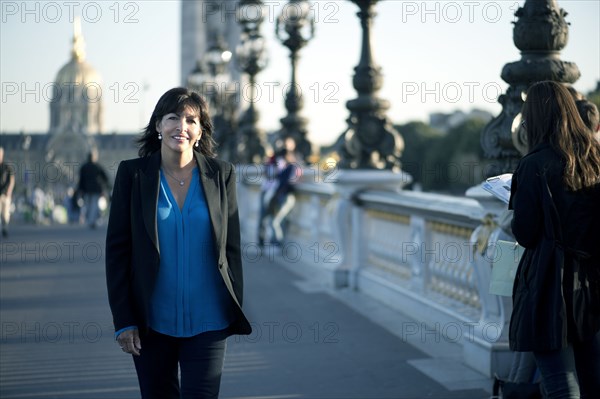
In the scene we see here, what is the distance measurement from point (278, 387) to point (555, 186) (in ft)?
10.6

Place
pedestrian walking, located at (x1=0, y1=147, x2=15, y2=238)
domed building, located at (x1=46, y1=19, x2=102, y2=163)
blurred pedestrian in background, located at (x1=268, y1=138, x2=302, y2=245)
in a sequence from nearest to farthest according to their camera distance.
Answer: blurred pedestrian in background, located at (x1=268, y1=138, x2=302, y2=245)
pedestrian walking, located at (x1=0, y1=147, x2=15, y2=238)
domed building, located at (x1=46, y1=19, x2=102, y2=163)

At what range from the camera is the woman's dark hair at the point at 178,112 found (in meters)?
4.81

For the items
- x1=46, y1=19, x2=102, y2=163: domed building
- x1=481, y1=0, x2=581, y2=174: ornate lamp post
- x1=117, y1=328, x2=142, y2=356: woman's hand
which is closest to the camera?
x1=117, y1=328, x2=142, y2=356: woman's hand

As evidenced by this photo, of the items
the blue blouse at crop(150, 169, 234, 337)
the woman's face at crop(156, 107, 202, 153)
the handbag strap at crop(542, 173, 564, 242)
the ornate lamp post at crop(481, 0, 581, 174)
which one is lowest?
the blue blouse at crop(150, 169, 234, 337)

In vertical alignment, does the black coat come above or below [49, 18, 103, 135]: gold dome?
below

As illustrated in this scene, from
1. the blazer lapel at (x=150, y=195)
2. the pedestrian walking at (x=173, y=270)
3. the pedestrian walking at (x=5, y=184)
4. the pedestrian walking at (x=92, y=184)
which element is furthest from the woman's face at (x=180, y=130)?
the pedestrian walking at (x=92, y=184)

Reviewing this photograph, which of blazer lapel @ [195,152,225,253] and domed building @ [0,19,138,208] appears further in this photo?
domed building @ [0,19,138,208]

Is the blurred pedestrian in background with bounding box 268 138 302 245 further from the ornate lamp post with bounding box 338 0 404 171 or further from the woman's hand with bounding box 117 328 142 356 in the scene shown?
the woman's hand with bounding box 117 328 142 356

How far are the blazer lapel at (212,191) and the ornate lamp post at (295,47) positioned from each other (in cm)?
1341

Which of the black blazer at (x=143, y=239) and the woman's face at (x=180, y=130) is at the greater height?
the woman's face at (x=180, y=130)

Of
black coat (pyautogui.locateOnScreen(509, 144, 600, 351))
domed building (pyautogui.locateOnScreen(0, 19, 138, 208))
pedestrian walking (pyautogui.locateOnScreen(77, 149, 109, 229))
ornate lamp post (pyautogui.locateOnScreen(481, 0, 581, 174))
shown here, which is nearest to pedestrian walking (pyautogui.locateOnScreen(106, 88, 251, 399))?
black coat (pyautogui.locateOnScreen(509, 144, 600, 351))

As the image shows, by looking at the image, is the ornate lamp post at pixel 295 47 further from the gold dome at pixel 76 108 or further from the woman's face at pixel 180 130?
the gold dome at pixel 76 108

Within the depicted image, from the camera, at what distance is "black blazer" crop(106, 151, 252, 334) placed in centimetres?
461

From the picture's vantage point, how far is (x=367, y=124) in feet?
42.5
